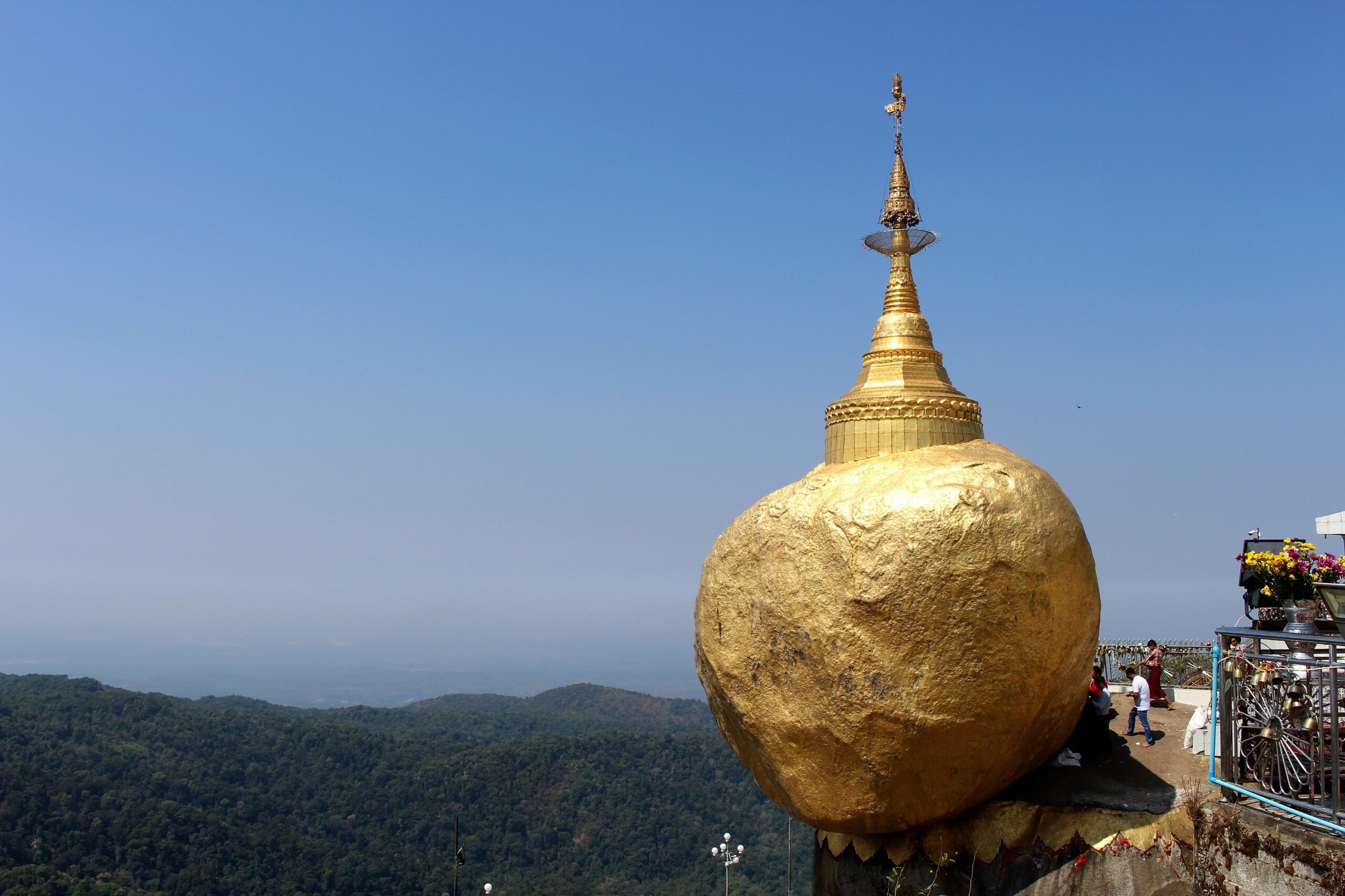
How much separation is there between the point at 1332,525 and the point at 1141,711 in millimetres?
4685

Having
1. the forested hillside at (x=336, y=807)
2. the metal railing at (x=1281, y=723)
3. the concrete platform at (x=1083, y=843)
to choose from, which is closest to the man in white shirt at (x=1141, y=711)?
the concrete platform at (x=1083, y=843)

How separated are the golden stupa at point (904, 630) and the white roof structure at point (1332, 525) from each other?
6.13m

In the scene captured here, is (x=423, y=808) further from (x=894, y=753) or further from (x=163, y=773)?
(x=894, y=753)

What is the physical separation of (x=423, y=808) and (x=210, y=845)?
51.0ft

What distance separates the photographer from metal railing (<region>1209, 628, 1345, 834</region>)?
305 inches

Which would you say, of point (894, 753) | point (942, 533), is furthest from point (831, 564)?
point (894, 753)

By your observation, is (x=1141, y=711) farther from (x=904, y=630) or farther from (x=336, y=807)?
(x=336, y=807)

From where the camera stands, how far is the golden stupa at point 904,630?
32.2 feet

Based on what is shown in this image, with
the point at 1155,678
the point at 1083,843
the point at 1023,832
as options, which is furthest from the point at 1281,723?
the point at 1155,678

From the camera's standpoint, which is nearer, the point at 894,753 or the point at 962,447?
the point at 894,753

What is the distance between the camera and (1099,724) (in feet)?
38.8

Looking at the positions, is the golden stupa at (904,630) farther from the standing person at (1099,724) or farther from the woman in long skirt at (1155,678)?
the woman in long skirt at (1155,678)

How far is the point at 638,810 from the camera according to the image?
63.2m

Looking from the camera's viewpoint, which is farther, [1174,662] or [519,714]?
[519,714]
